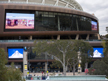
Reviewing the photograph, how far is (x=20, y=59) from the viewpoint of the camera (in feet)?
155

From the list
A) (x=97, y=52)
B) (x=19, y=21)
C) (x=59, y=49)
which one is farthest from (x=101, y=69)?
(x=19, y=21)

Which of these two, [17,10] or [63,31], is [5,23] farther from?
[63,31]

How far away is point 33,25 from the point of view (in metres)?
49.3

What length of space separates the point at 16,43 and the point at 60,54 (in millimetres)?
19539

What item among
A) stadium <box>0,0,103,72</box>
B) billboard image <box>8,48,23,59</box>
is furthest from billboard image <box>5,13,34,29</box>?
billboard image <box>8,48,23,59</box>

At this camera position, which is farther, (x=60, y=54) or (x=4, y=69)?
(x=60, y=54)

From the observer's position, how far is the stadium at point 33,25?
156 feet

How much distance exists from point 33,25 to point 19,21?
479cm

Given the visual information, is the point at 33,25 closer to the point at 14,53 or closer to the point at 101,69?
the point at 14,53

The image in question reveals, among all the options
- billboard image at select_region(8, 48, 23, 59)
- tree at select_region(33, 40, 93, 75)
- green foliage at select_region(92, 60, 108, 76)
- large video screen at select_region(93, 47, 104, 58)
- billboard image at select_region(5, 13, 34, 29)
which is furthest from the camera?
large video screen at select_region(93, 47, 104, 58)

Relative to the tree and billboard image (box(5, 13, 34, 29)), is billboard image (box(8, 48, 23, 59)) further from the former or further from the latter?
the tree

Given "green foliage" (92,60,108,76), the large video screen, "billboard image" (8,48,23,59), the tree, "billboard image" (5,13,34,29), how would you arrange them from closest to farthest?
1. "green foliage" (92,60,108,76)
2. the tree
3. "billboard image" (8,48,23,59)
4. "billboard image" (5,13,34,29)
5. the large video screen

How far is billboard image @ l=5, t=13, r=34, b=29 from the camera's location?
48312mm

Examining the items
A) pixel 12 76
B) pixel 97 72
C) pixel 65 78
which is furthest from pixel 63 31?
→ pixel 12 76
